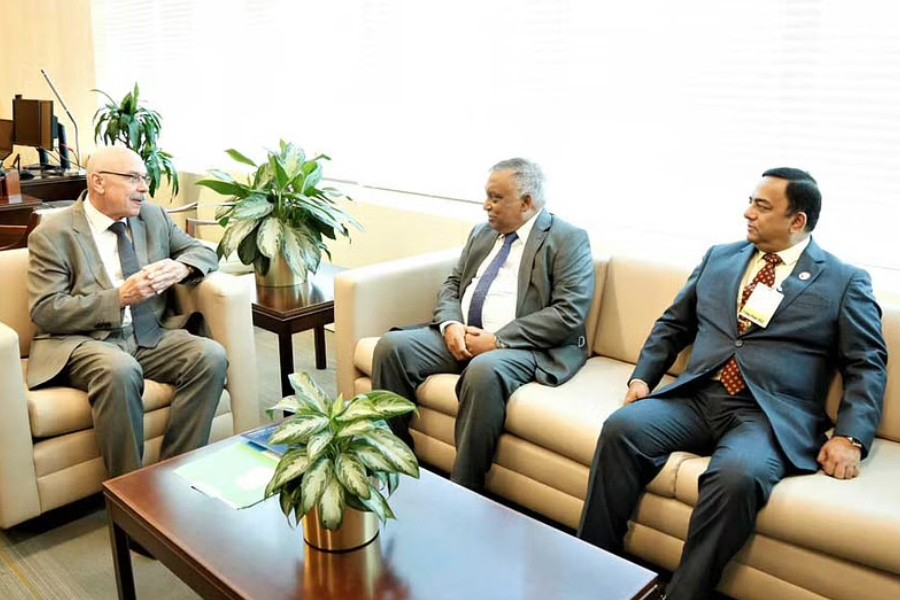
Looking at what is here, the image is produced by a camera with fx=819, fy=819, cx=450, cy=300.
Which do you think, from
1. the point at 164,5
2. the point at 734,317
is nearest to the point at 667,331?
the point at 734,317

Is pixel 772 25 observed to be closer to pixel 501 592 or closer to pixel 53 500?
pixel 501 592

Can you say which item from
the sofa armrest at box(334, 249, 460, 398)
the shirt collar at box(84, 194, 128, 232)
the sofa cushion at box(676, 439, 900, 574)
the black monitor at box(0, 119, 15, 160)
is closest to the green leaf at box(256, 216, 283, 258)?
the sofa armrest at box(334, 249, 460, 398)

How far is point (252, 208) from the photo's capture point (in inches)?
129

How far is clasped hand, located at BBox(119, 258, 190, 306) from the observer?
2.85 metres

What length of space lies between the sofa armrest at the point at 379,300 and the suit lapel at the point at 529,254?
48 cm

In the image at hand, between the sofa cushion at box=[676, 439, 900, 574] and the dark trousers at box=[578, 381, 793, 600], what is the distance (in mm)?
50

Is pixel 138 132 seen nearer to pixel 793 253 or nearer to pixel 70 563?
pixel 70 563

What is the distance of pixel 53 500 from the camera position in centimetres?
266

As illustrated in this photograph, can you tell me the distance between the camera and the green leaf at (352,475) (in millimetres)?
1667

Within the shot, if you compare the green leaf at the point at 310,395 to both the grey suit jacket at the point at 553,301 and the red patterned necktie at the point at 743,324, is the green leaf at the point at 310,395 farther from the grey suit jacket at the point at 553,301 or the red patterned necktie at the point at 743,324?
the red patterned necktie at the point at 743,324

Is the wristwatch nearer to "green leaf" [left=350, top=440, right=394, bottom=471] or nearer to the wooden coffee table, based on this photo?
the wooden coffee table

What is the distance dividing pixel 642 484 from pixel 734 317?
0.60 m

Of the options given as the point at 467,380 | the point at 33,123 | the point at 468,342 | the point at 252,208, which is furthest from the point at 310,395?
the point at 33,123

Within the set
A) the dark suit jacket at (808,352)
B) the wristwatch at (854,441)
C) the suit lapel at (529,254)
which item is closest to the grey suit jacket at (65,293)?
the suit lapel at (529,254)
